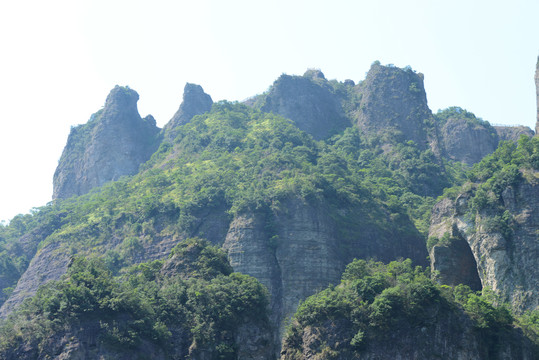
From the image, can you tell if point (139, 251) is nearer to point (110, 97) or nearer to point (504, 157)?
point (504, 157)

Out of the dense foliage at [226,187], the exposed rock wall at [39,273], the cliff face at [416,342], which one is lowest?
the cliff face at [416,342]

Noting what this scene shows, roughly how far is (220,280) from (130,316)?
32.8ft

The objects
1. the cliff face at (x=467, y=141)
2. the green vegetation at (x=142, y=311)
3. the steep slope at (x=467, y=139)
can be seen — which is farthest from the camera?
the steep slope at (x=467, y=139)

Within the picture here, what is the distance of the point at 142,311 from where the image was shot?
212 ft

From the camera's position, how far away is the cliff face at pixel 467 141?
137 meters

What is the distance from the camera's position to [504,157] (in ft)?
296

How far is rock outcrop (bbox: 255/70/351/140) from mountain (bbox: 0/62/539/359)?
260mm

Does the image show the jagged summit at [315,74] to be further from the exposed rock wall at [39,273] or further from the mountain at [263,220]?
the exposed rock wall at [39,273]

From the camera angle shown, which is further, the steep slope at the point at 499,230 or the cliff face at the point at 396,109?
the cliff face at the point at 396,109

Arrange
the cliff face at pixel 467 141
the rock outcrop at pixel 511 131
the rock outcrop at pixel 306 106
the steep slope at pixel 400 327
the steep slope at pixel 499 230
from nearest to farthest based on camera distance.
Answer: the steep slope at pixel 400 327 → the steep slope at pixel 499 230 → the cliff face at pixel 467 141 → the rock outcrop at pixel 306 106 → the rock outcrop at pixel 511 131

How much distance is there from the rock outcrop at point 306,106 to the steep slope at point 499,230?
4954 cm

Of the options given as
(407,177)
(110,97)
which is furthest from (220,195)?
(110,97)

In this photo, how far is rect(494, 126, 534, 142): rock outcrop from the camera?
146 m

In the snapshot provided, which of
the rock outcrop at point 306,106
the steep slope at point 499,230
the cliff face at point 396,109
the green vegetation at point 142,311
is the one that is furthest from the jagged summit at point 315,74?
the green vegetation at point 142,311
